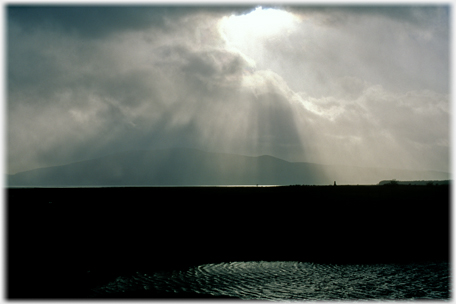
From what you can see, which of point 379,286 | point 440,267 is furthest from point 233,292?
point 440,267

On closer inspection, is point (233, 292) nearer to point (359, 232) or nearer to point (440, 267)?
point (440, 267)

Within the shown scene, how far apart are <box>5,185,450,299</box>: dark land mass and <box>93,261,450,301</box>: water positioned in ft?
6.15

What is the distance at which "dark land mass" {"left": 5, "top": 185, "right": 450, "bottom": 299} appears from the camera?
19156 millimetres

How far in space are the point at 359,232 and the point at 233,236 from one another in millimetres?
14410

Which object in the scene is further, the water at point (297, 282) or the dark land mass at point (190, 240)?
the dark land mass at point (190, 240)

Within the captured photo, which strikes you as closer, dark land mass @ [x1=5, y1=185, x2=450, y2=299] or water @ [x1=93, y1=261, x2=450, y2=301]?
water @ [x1=93, y1=261, x2=450, y2=301]

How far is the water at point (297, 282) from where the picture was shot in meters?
14.3

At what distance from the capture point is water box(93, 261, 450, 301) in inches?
564

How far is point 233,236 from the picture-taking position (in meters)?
30.1

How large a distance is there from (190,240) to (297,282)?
14.5 m

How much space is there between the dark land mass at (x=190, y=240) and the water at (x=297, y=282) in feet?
6.15

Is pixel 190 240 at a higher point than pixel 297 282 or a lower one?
lower

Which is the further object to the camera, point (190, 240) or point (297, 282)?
point (190, 240)

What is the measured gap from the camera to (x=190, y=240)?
28469 mm
